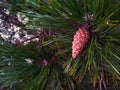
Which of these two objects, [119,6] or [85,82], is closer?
[119,6]

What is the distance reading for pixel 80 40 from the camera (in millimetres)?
552

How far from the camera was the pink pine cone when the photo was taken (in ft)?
1.80

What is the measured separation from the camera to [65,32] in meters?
0.63

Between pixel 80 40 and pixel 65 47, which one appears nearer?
pixel 80 40

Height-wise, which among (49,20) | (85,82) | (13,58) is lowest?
(85,82)

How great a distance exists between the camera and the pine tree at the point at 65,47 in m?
0.53

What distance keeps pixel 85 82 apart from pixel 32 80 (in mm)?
191

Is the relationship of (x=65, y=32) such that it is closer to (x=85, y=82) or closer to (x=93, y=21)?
(x=93, y=21)

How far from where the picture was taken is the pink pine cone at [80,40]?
1.80 feet

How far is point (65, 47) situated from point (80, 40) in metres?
0.12

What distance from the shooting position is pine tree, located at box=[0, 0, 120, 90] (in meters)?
0.53

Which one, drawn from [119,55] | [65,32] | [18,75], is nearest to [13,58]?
[18,75]

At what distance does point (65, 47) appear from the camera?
0.67 metres

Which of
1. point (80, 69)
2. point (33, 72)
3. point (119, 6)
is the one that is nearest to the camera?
point (119, 6)
